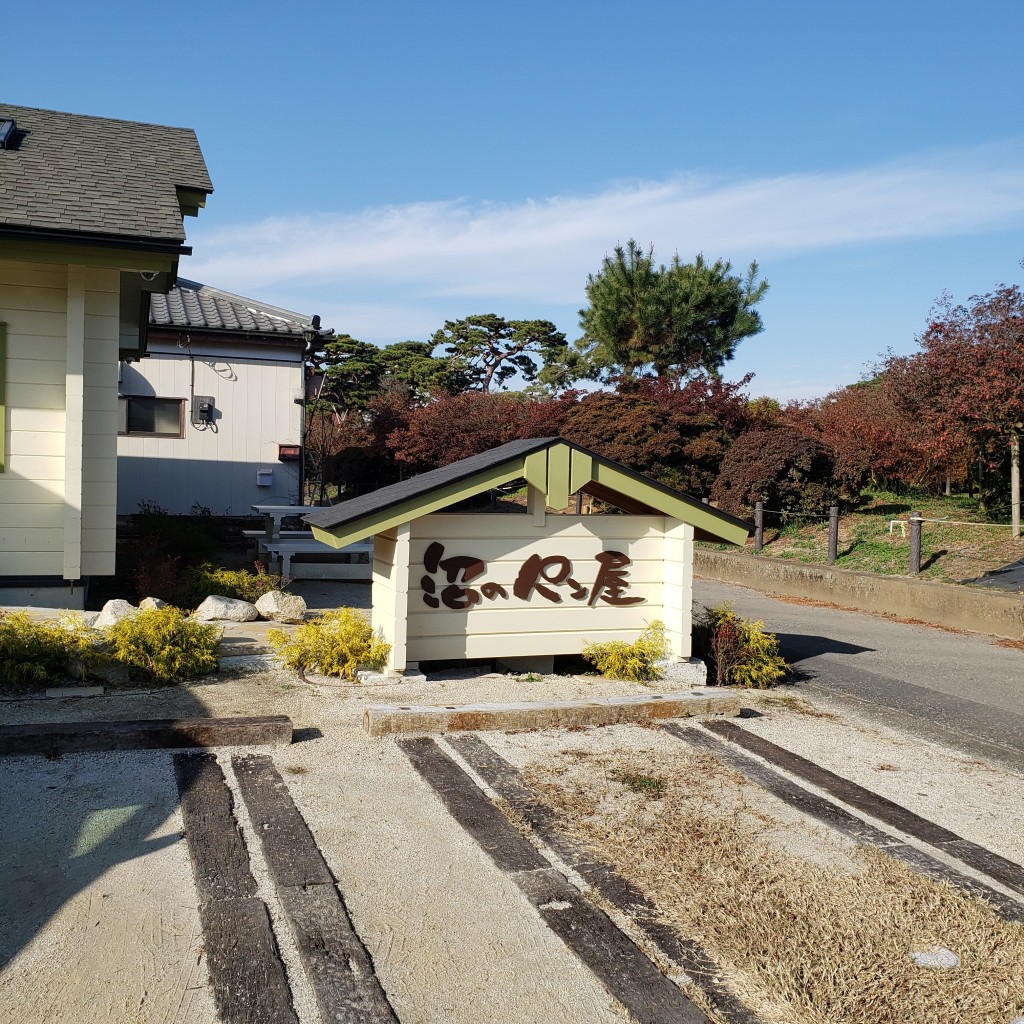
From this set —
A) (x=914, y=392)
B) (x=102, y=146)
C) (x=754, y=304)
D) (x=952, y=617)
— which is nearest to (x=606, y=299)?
(x=754, y=304)

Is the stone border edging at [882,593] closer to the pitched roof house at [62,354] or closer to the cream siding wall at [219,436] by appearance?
A: the cream siding wall at [219,436]

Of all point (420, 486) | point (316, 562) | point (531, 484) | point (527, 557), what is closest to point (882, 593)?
point (316, 562)

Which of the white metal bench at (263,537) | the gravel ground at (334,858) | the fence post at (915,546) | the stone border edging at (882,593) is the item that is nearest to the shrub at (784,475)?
the stone border edging at (882,593)

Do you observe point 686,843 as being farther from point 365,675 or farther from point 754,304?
point 754,304

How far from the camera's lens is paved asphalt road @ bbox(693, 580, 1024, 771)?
786cm

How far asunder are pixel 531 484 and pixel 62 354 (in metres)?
5.23

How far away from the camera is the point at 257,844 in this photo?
464 centimetres

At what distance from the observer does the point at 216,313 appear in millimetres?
18156

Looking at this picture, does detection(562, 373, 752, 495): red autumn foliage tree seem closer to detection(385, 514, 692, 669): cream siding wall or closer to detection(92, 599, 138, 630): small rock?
detection(385, 514, 692, 669): cream siding wall

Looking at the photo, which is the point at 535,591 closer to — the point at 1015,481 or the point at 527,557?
the point at 527,557

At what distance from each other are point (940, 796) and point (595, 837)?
8.29 feet

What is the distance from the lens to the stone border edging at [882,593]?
13.6m

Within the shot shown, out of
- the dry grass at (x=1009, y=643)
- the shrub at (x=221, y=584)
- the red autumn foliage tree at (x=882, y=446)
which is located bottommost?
the dry grass at (x=1009, y=643)

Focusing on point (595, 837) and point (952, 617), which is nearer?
point (595, 837)
